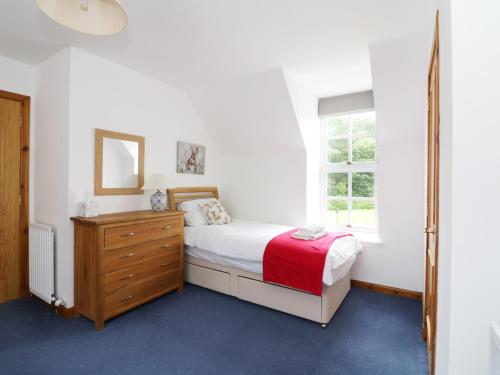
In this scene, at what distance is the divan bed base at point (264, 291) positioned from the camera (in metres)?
2.34

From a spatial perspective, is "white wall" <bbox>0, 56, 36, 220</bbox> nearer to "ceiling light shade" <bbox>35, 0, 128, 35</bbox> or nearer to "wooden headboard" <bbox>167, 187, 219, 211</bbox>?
"wooden headboard" <bbox>167, 187, 219, 211</bbox>

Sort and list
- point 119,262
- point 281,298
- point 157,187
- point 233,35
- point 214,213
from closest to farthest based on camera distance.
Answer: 1. point 233,35
2. point 119,262
3. point 281,298
4. point 157,187
5. point 214,213

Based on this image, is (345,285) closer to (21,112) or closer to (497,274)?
(497,274)

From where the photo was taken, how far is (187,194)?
3.78m

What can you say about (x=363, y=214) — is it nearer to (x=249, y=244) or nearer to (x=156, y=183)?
(x=249, y=244)

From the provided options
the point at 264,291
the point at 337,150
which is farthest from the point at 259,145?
the point at 264,291

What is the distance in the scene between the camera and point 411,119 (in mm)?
2814

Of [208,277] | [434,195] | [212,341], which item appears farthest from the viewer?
[208,277]

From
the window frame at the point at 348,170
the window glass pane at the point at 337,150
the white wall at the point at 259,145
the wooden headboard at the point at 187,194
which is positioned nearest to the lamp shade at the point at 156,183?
the wooden headboard at the point at 187,194

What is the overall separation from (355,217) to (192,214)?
2270mm

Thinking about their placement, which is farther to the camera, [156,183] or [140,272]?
[156,183]

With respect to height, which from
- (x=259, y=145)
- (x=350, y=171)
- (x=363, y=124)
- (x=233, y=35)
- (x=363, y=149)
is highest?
(x=233, y=35)

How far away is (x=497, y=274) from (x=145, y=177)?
3.13 metres

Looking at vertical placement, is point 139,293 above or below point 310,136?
below
